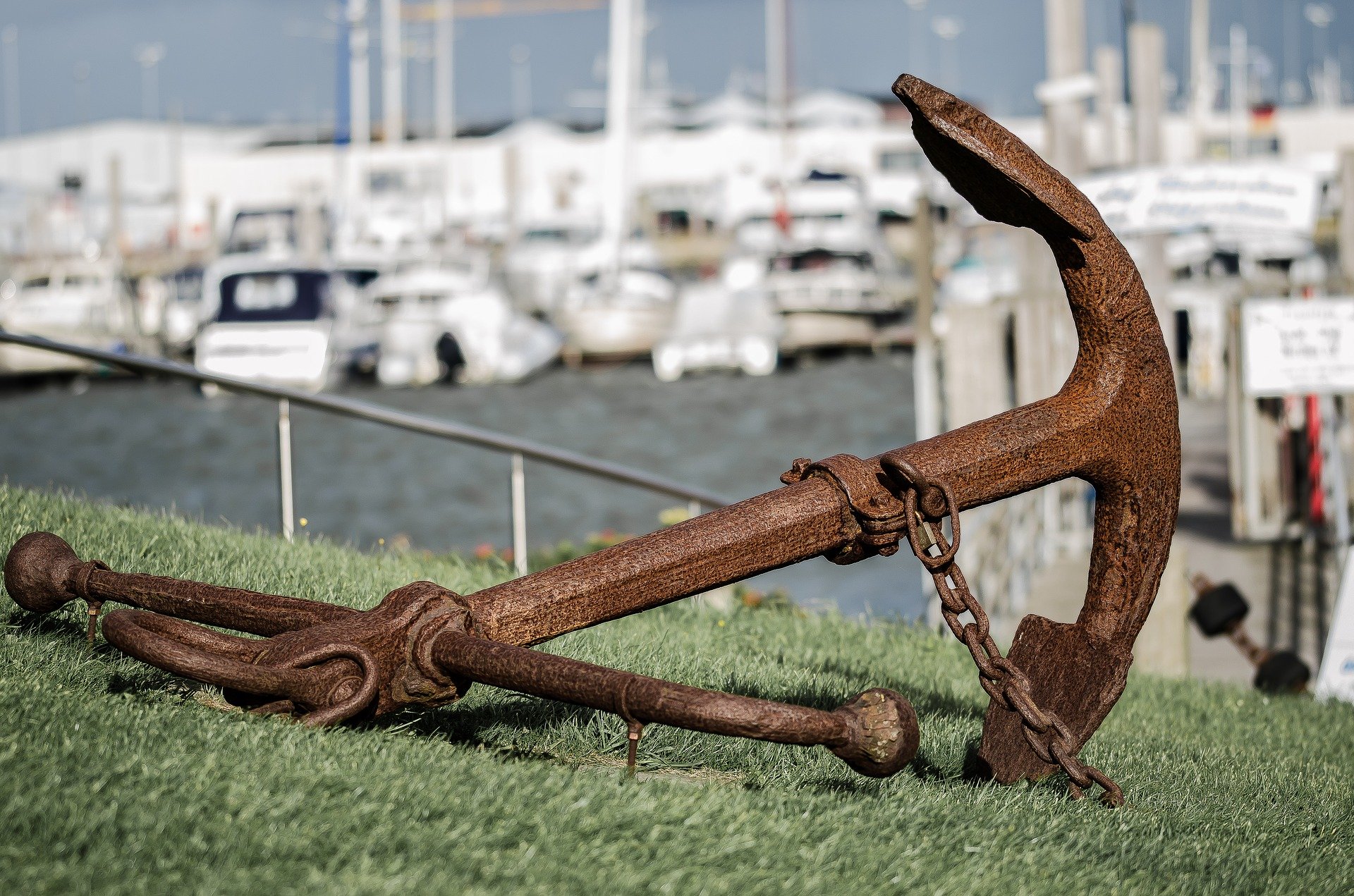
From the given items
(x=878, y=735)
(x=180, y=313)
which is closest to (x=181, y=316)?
(x=180, y=313)

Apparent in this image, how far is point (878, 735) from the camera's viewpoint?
2502 mm

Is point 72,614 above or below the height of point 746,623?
above

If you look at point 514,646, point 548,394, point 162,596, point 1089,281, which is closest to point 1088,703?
point 1089,281

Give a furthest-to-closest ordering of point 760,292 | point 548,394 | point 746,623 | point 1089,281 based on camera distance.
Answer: point 760,292 → point 548,394 → point 746,623 → point 1089,281

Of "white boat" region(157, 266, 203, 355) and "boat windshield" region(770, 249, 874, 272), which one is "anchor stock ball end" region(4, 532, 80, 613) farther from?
"white boat" region(157, 266, 203, 355)

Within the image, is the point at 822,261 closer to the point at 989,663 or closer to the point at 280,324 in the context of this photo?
the point at 280,324

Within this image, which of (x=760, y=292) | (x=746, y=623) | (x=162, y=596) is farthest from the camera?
(x=760, y=292)

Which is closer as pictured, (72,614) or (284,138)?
(72,614)

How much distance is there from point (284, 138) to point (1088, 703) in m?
77.9

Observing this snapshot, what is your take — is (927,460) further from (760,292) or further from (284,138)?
(284,138)

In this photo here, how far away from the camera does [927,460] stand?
3.03 metres

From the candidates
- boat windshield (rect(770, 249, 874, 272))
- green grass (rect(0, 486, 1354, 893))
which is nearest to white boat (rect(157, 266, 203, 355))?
boat windshield (rect(770, 249, 874, 272))

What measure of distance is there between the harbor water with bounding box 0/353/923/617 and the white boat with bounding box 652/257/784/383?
47cm

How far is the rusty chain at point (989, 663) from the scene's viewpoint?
2848mm
